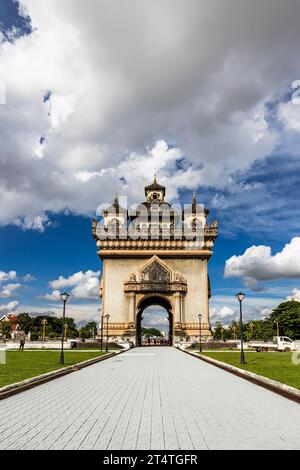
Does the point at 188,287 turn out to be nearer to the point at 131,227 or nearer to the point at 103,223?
the point at 131,227

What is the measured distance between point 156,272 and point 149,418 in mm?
43760

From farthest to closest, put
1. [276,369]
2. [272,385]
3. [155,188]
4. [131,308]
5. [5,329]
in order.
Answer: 1. [5,329]
2. [155,188]
3. [131,308]
4. [276,369]
5. [272,385]

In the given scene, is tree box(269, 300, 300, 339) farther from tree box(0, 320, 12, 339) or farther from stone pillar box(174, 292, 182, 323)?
tree box(0, 320, 12, 339)

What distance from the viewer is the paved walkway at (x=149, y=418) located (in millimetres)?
5672

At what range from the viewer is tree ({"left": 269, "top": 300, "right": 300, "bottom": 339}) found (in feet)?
233

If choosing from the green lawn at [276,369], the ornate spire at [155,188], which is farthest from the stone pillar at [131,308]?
the green lawn at [276,369]

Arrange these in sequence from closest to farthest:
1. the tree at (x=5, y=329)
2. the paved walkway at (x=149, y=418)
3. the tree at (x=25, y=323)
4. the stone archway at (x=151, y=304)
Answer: the paved walkway at (x=149, y=418), the stone archway at (x=151, y=304), the tree at (x=5, y=329), the tree at (x=25, y=323)

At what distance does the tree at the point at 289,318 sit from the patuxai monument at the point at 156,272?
26.5 m

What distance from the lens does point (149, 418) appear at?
7.24 meters

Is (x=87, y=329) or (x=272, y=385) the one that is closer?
(x=272, y=385)

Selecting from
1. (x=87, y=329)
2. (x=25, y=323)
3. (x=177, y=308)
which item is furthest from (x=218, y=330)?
(x=177, y=308)

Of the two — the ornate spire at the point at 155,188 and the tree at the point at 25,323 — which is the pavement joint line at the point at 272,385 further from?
the tree at the point at 25,323

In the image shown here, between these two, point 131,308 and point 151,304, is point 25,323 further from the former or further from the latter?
point 131,308
